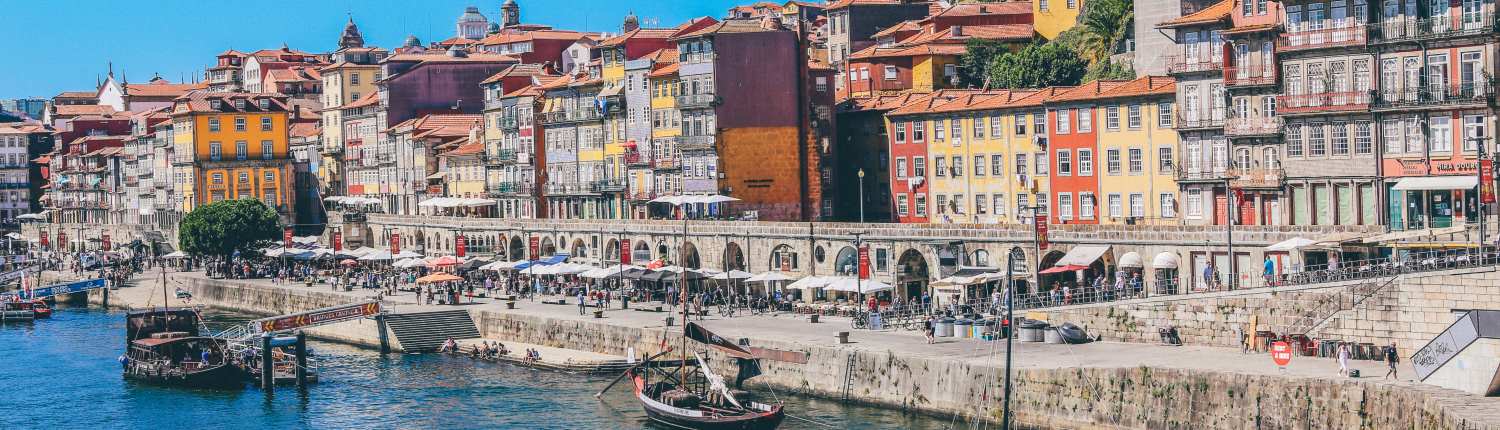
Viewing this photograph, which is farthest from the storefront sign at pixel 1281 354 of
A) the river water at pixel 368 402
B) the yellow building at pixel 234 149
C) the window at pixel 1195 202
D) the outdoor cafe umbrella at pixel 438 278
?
the yellow building at pixel 234 149

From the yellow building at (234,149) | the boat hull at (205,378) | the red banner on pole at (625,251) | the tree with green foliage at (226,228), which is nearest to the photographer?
the boat hull at (205,378)

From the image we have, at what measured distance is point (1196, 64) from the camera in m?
78.0

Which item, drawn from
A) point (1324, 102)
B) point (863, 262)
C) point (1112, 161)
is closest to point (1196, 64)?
point (1112, 161)

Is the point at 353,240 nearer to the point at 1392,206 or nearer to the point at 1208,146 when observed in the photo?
the point at 1208,146

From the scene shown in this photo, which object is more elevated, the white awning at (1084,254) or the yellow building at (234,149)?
the yellow building at (234,149)

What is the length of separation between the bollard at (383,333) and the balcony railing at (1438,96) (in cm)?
4468

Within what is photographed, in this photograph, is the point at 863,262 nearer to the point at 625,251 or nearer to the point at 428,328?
the point at 625,251

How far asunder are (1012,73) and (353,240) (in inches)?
2047

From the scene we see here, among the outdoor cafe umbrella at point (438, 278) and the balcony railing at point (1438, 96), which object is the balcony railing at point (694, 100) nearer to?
the outdoor cafe umbrella at point (438, 278)

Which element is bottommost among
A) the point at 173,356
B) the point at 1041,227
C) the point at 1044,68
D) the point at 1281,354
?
the point at 173,356

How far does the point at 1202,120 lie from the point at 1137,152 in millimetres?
4910

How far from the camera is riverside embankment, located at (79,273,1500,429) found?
162ft

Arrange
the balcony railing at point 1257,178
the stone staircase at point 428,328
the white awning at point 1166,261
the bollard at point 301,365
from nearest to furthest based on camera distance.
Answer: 1. the white awning at point 1166,261
2. the balcony railing at point 1257,178
3. the bollard at point 301,365
4. the stone staircase at point 428,328

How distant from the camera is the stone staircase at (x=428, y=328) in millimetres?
86438
